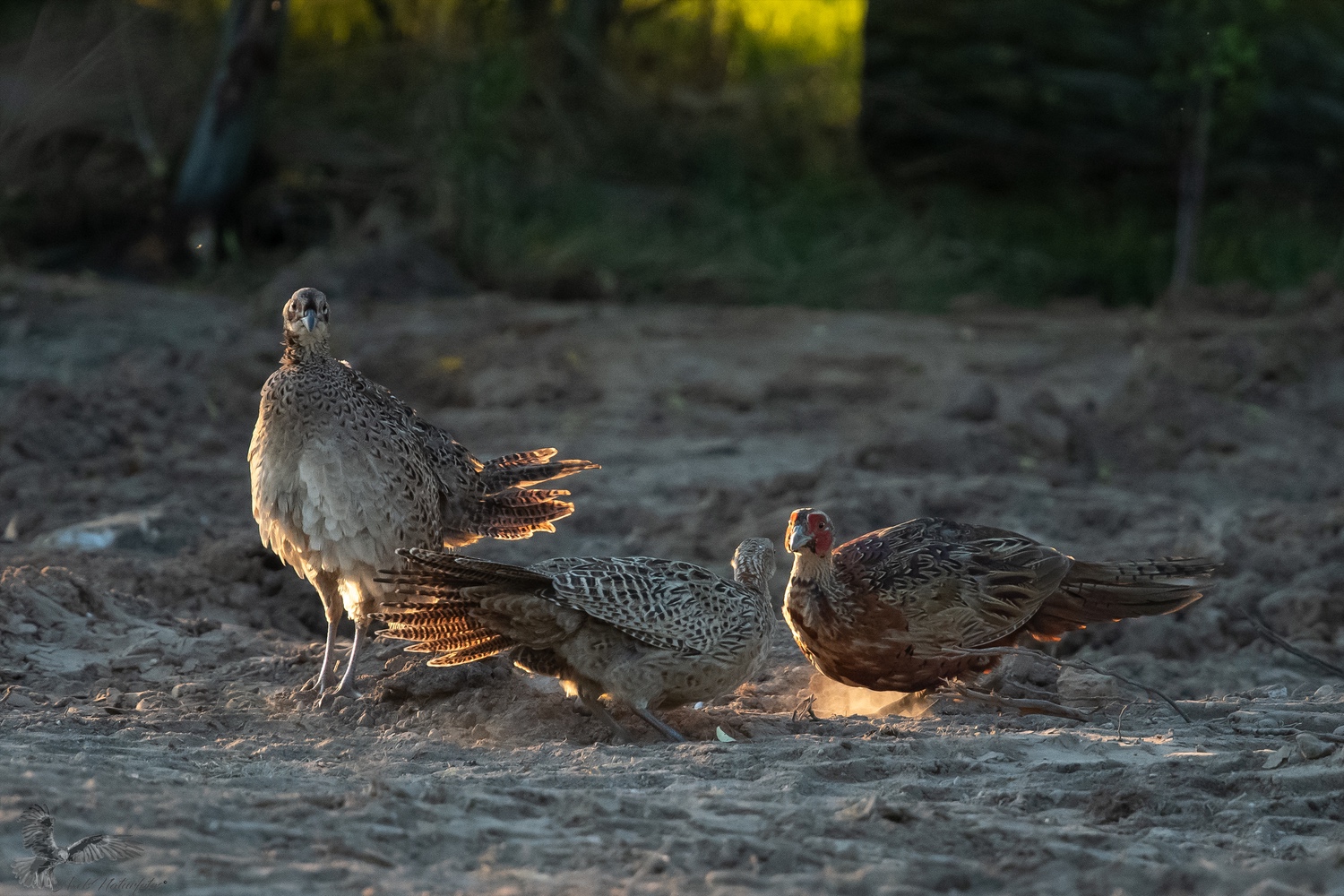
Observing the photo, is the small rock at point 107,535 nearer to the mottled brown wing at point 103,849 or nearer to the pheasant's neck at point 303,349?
the pheasant's neck at point 303,349

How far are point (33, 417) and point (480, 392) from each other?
2726 mm

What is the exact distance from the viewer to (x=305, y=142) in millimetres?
13094

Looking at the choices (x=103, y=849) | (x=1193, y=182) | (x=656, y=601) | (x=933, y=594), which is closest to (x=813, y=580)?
(x=933, y=594)

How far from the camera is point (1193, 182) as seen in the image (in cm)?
1273

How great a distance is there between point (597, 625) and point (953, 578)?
132 centimetres

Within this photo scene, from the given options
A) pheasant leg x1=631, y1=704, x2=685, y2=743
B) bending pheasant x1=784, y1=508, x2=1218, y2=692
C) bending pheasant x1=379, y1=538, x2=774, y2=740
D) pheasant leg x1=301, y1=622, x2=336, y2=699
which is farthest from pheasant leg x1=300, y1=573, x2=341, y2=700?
bending pheasant x1=784, y1=508, x2=1218, y2=692

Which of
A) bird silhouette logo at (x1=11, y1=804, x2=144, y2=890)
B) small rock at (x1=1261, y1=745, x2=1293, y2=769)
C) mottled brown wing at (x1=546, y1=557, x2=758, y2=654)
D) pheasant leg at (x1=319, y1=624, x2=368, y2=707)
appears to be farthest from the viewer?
pheasant leg at (x1=319, y1=624, x2=368, y2=707)

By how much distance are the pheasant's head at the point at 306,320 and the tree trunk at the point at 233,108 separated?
7.36 metres

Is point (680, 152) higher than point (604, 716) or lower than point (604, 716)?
higher

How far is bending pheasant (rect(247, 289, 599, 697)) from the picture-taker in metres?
4.99

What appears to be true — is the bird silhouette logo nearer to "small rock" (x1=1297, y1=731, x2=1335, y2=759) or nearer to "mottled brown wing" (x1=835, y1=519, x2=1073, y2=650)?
"mottled brown wing" (x1=835, y1=519, x2=1073, y2=650)

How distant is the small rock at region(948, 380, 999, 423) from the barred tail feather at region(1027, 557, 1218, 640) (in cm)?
385

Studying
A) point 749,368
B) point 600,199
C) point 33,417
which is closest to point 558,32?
point 600,199

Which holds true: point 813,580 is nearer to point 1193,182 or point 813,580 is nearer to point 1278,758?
point 1278,758
